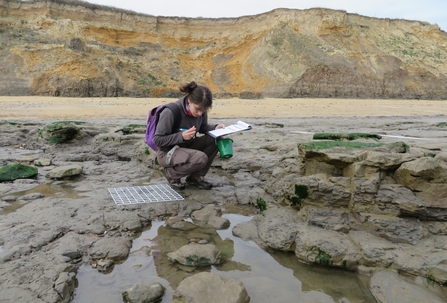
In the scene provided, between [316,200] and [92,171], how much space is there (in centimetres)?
305

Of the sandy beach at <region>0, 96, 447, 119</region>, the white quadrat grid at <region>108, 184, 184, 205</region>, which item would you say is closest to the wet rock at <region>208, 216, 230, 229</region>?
the white quadrat grid at <region>108, 184, 184, 205</region>

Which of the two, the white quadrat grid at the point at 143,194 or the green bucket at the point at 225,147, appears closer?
the white quadrat grid at the point at 143,194

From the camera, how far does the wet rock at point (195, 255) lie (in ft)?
7.59

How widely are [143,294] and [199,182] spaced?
2.05 metres

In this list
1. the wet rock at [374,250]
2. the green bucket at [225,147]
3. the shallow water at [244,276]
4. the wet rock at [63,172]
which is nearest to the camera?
the shallow water at [244,276]

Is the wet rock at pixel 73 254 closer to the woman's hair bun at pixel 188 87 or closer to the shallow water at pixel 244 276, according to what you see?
the shallow water at pixel 244 276

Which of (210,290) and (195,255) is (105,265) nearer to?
(195,255)

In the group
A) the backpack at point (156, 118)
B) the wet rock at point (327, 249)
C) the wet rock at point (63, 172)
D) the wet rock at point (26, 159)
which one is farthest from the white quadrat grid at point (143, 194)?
the wet rock at point (26, 159)

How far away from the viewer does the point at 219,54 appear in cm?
3120

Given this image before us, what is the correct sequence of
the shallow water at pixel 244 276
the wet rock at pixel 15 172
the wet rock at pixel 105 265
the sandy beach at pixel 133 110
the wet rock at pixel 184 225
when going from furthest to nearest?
the sandy beach at pixel 133 110
the wet rock at pixel 15 172
the wet rock at pixel 184 225
the wet rock at pixel 105 265
the shallow water at pixel 244 276

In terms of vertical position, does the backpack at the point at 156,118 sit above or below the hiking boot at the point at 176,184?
above

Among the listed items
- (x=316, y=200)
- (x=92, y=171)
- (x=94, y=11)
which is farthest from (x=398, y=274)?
(x=94, y=11)

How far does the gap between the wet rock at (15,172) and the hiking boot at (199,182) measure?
6.58 feet

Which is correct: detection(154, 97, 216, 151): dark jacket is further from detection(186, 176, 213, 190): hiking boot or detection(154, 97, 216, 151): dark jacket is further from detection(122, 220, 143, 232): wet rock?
detection(122, 220, 143, 232): wet rock
